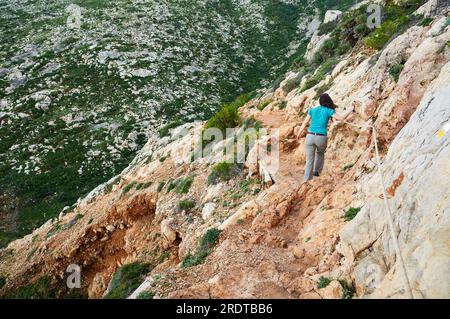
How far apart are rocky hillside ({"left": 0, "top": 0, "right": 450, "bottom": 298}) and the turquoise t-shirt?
2.95ft

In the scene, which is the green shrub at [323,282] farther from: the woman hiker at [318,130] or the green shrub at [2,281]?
the green shrub at [2,281]

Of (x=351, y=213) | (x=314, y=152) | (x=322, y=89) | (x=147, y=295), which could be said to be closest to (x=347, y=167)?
(x=314, y=152)

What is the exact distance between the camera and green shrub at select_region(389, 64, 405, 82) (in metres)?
9.83

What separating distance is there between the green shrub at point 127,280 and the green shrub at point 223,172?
346cm

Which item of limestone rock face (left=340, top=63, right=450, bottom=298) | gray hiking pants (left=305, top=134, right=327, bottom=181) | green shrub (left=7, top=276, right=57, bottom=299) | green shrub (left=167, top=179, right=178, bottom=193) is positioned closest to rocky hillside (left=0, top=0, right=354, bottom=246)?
green shrub (left=7, top=276, right=57, bottom=299)

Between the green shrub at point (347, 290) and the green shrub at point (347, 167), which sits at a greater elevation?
the green shrub at point (347, 167)

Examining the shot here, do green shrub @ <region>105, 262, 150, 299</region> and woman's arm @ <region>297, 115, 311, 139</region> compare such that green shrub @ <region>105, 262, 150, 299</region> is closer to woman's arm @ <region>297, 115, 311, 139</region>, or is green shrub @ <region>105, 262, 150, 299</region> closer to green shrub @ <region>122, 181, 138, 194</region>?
green shrub @ <region>122, 181, 138, 194</region>

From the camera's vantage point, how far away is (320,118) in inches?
340

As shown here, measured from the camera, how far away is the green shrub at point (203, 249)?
8234 millimetres

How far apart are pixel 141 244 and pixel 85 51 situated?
2886cm

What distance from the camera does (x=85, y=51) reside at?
36469 mm

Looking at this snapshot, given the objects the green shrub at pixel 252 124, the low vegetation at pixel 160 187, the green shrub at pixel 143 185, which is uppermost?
the green shrub at pixel 252 124

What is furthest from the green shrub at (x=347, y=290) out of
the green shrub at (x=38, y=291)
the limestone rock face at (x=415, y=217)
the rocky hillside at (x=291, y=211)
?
the green shrub at (x=38, y=291)

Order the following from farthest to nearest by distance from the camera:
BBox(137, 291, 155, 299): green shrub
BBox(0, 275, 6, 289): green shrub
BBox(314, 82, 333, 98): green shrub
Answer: BBox(0, 275, 6, 289): green shrub, BBox(314, 82, 333, 98): green shrub, BBox(137, 291, 155, 299): green shrub
